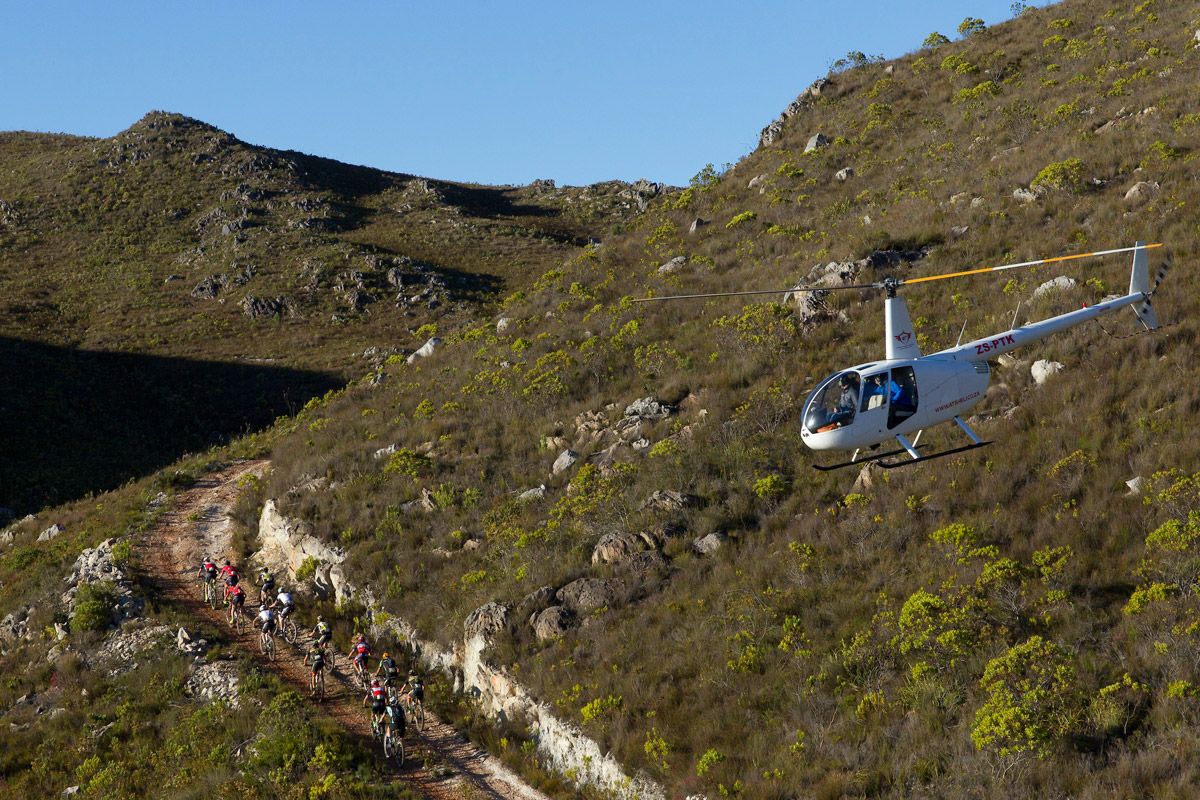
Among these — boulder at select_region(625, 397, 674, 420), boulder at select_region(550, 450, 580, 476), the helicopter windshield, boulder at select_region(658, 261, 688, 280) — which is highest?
boulder at select_region(658, 261, 688, 280)

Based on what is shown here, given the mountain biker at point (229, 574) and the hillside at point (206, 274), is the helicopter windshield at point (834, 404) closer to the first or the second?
the mountain biker at point (229, 574)

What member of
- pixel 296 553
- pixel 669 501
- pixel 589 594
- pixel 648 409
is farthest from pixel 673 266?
pixel 589 594

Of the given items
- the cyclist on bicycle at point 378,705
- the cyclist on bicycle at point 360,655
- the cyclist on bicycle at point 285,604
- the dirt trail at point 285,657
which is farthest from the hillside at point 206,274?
the cyclist on bicycle at point 378,705

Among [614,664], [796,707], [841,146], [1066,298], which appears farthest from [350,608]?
[841,146]

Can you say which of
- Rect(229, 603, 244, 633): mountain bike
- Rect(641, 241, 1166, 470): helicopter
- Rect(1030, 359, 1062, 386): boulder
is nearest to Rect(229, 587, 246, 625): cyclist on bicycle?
Rect(229, 603, 244, 633): mountain bike

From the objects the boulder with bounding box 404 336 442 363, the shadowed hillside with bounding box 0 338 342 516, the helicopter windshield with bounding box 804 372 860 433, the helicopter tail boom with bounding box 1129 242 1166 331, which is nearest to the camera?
the helicopter windshield with bounding box 804 372 860 433

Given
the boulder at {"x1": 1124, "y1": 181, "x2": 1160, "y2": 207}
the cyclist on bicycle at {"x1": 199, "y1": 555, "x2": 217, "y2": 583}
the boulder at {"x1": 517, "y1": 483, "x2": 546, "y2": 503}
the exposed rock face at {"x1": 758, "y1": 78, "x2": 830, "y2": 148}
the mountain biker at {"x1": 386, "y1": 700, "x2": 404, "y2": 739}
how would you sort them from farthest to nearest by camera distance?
the exposed rock face at {"x1": 758, "y1": 78, "x2": 830, "y2": 148}
the boulder at {"x1": 1124, "y1": 181, "x2": 1160, "y2": 207}
the cyclist on bicycle at {"x1": 199, "y1": 555, "x2": 217, "y2": 583}
the boulder at {"x1": 517, "y1": 483, "x2": 546, "y2": 503}
the mountain biker at {"x1": 386, "y1": 700, "x2": 404, "y2": 739}

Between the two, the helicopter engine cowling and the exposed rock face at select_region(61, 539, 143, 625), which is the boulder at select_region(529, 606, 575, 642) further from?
the exposed rock face at select_region(61, 539, 143, 625)

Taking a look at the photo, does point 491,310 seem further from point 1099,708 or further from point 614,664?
point 1099,708
